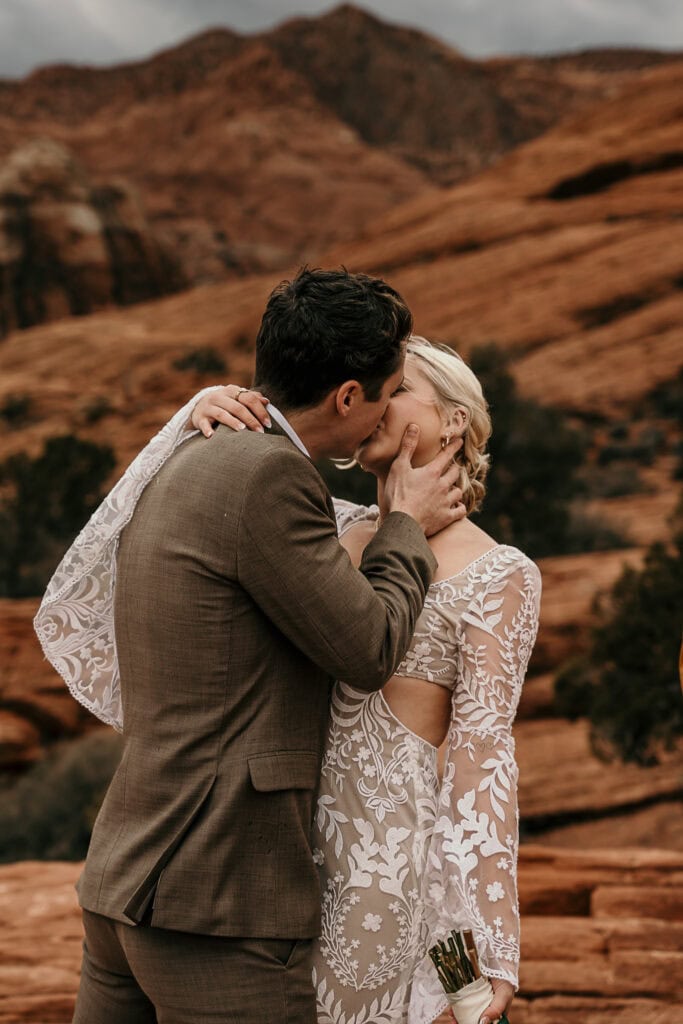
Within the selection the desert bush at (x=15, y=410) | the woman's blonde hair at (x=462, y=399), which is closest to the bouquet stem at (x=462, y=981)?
the woman's blonde hair at (x=462, y=399)

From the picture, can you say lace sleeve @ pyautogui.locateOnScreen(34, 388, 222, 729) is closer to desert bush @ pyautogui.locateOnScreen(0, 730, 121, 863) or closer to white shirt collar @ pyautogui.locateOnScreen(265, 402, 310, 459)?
white shirt collar @ pyautogui.locateOnScreen(265, 402, 310, 459)

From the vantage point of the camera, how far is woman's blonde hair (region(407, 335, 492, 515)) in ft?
7.86

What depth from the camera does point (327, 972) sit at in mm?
2066

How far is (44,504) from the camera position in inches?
687

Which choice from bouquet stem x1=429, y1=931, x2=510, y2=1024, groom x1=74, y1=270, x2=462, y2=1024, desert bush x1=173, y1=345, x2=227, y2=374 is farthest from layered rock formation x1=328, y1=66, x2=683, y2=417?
groom x1=74, y1=270, x2=462, y2=1024

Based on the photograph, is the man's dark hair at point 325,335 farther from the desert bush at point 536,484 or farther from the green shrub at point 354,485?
the green shrub at point 354,485

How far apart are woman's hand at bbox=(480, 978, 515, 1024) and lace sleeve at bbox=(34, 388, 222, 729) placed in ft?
3.15

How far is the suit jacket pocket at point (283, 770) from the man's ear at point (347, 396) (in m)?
0.66

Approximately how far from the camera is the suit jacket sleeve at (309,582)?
72.7 inches

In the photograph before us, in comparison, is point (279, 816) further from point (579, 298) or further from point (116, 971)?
point (579, 298)

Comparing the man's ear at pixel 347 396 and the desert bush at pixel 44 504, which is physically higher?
the man's ear at pixel 347 396

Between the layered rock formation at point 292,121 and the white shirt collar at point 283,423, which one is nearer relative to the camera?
the white shirt collar at point 283,423

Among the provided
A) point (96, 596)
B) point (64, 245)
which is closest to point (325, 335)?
point (96, 596)

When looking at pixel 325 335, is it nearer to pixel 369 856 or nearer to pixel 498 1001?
pixel 369 856
